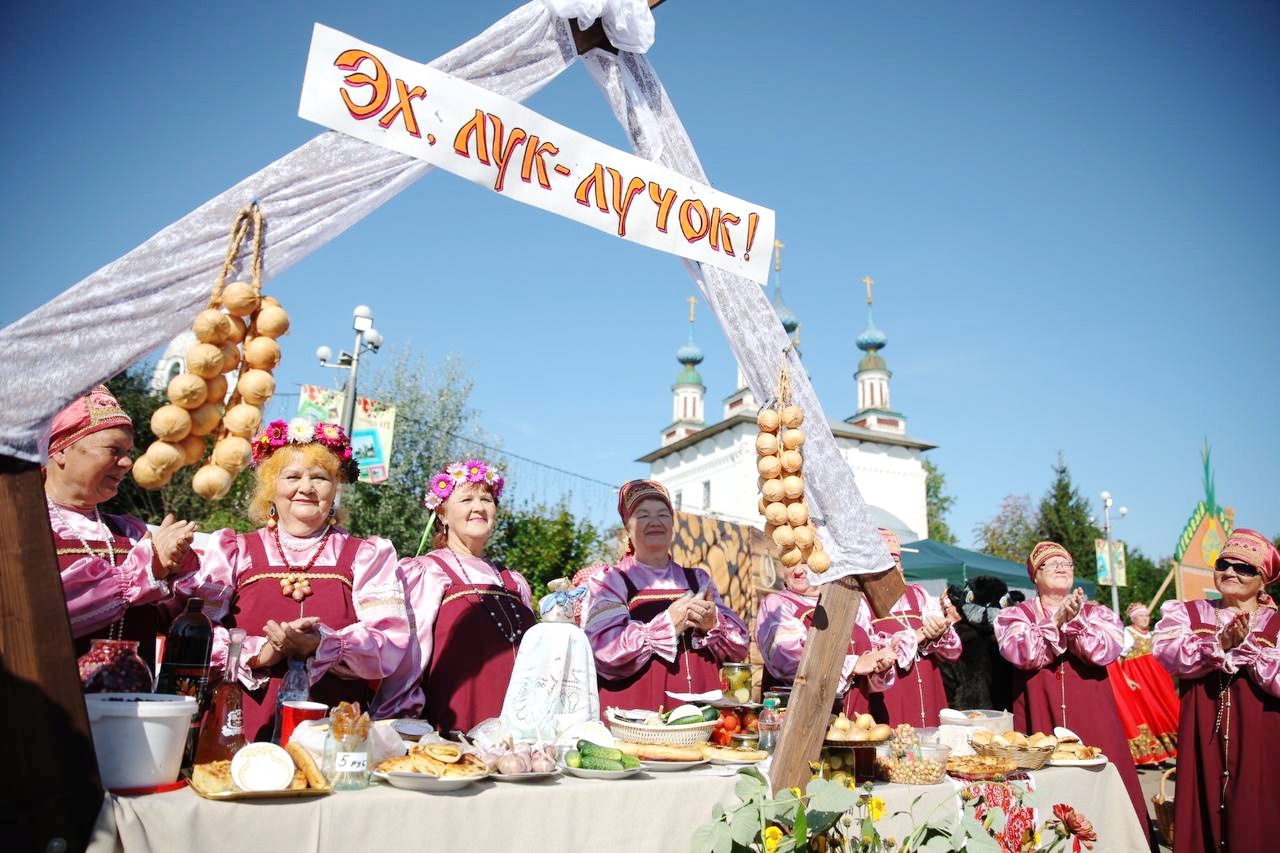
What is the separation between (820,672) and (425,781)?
5.27 feet

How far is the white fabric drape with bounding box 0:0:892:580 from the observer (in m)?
1.98

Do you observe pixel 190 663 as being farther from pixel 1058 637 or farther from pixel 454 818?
pixel 1058 637

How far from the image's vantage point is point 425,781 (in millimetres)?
2057

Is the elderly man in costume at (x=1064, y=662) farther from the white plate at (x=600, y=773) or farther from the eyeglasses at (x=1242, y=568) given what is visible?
the white plate at (x=600, y=773)

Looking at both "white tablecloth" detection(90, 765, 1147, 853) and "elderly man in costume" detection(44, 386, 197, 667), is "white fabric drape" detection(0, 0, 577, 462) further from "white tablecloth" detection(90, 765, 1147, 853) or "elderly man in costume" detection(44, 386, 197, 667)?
"white tablecloth" detection(90, 765, 1147, 853)

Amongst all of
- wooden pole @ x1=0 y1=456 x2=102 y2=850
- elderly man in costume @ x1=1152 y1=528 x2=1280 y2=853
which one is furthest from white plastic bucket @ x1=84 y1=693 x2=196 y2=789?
elderly man in costume @ x1=1152 y1=528 x2=1280 y2=853

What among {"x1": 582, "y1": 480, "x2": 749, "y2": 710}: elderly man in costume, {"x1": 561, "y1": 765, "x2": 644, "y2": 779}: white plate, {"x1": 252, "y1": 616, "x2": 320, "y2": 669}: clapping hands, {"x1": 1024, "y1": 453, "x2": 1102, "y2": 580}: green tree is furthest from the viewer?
{"x1": 1024, "y1": 453, "x2": 1102, "y2": 580}: green tree

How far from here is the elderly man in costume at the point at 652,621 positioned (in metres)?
3.63

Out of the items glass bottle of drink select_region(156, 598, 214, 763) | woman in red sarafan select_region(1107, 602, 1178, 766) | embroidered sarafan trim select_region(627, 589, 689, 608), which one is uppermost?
embroidered sarafan trim select_region(627, 589, 689, 608)

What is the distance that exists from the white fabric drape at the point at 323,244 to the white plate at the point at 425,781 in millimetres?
1198

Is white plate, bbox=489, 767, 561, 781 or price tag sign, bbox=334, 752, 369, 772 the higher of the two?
price tag sign, bbox=334, 752, 369, 772

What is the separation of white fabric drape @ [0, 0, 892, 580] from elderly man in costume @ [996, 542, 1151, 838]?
78.3 inches

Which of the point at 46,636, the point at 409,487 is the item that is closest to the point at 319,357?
the point at 409,487

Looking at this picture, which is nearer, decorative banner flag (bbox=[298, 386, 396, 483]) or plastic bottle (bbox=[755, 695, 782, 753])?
plastic bottle (bbox=[755, 695, 782, 753])
